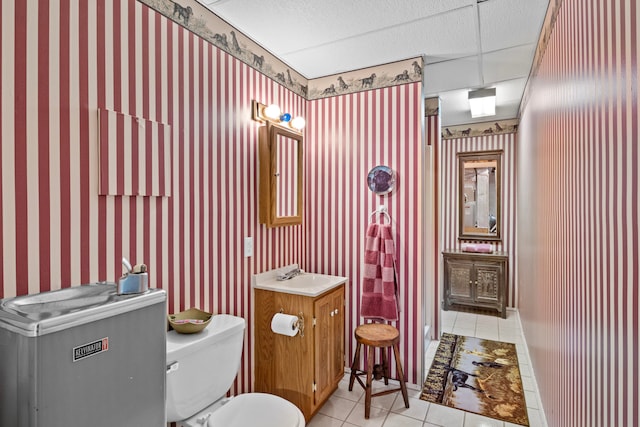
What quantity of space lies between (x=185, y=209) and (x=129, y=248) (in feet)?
1.27

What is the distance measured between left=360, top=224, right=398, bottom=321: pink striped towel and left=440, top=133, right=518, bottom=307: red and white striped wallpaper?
261 cm

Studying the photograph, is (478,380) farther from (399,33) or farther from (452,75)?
(399,33)

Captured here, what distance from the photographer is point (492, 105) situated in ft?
11.7

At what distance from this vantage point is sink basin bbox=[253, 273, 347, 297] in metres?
2.30

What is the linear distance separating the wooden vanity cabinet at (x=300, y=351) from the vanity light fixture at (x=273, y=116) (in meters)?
1.28

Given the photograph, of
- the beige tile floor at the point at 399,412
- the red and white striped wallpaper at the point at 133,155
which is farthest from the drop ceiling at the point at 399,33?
the beige tile floor at the point at 399,412

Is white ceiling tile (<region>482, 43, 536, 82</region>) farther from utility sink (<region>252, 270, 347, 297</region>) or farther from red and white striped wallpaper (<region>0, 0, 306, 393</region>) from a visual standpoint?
utility sink (<region>252, 270, 347, 297</region>)

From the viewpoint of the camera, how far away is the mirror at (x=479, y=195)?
473 cm

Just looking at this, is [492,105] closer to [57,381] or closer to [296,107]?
[296,107]

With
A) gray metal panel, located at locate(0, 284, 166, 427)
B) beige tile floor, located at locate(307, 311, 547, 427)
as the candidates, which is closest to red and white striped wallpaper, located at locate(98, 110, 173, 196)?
gray metal panel, located at locate(0, 284, 166, 427)

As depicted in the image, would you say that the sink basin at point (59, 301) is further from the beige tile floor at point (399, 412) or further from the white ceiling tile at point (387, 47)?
the white ceiling tile at point (387, 47)

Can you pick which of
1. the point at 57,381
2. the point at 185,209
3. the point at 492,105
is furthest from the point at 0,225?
the point at 492,105

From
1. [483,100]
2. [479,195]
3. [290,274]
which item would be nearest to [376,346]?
[290,274]

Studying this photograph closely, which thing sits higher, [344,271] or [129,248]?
[129,248]
